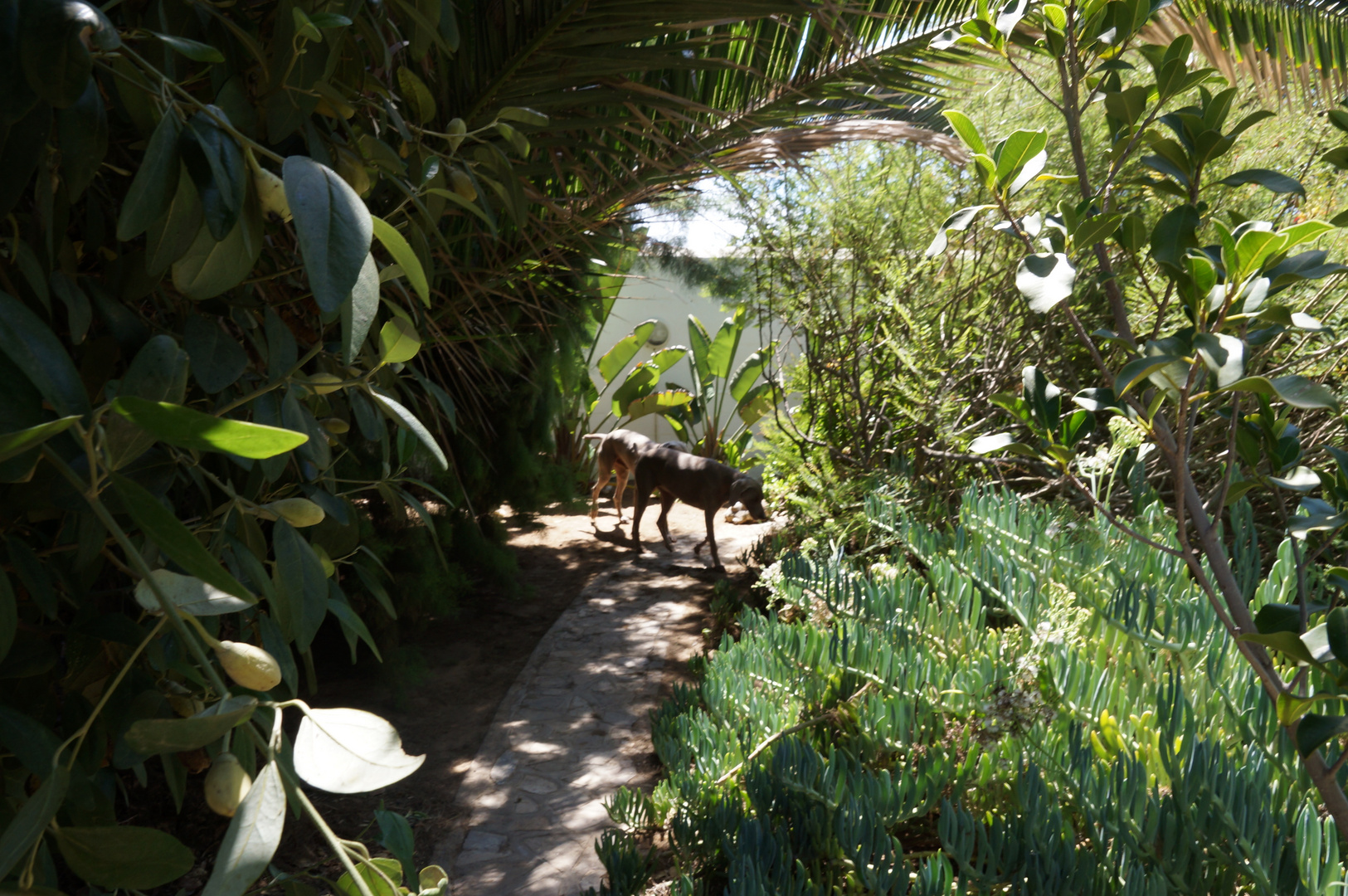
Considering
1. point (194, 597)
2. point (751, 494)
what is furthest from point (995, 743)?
point (751, 494)

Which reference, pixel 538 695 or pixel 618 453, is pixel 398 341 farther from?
pixel 618 453

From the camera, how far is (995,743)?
1644 mm

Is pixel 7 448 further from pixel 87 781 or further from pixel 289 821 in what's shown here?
pixel 289 821

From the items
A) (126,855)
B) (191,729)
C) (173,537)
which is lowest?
(126,855)

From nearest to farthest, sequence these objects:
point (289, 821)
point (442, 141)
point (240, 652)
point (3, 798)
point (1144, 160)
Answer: point (240, 652), point (3, 798), point (1144, 160), point (442, 141), point (289, 821)

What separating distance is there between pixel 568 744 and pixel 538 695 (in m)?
0.54

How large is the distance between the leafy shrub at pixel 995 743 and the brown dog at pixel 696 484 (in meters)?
2.78

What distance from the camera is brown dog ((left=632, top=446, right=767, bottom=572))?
5391mm

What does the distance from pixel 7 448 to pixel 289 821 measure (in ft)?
10.1

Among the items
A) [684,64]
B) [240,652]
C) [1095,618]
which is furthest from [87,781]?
[1095,618]

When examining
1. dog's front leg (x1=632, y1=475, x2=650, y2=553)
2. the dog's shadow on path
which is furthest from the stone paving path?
dog's front leg (x1=632, y1=475, x2=650, y2=553)

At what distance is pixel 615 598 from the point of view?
5.39 m

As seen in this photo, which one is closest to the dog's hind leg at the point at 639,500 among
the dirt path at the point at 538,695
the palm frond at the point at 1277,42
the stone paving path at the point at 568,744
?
the dirt path at the point at 538,695

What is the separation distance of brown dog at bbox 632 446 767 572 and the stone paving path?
0.61m
